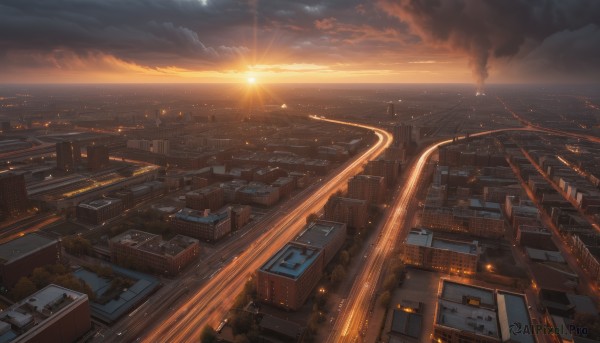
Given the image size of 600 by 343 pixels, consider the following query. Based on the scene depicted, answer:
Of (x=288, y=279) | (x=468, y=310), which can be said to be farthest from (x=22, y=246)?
(x=468, y=310)

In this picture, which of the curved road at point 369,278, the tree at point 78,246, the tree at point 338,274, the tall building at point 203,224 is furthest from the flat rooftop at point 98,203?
the curved road at point 369,278

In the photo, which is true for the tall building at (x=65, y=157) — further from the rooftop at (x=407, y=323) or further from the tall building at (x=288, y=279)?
the rooftop at (x=407, y=323)

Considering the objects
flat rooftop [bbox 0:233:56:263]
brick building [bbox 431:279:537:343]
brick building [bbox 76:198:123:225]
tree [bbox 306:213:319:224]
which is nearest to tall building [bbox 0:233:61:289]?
flat rooftop [bbox 0:233:56:263]

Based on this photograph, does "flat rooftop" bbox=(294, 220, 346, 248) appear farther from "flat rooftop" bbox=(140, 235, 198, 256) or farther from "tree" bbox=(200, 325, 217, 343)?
"tree" bbox=(200, 325, 217, 343)

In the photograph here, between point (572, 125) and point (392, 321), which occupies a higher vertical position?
point (572, 125)

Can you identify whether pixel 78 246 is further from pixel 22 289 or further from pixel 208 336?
pixel 208 336

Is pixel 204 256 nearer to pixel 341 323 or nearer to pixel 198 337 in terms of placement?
pixel 198 337

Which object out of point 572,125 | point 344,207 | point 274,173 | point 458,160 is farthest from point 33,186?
point 572,125
